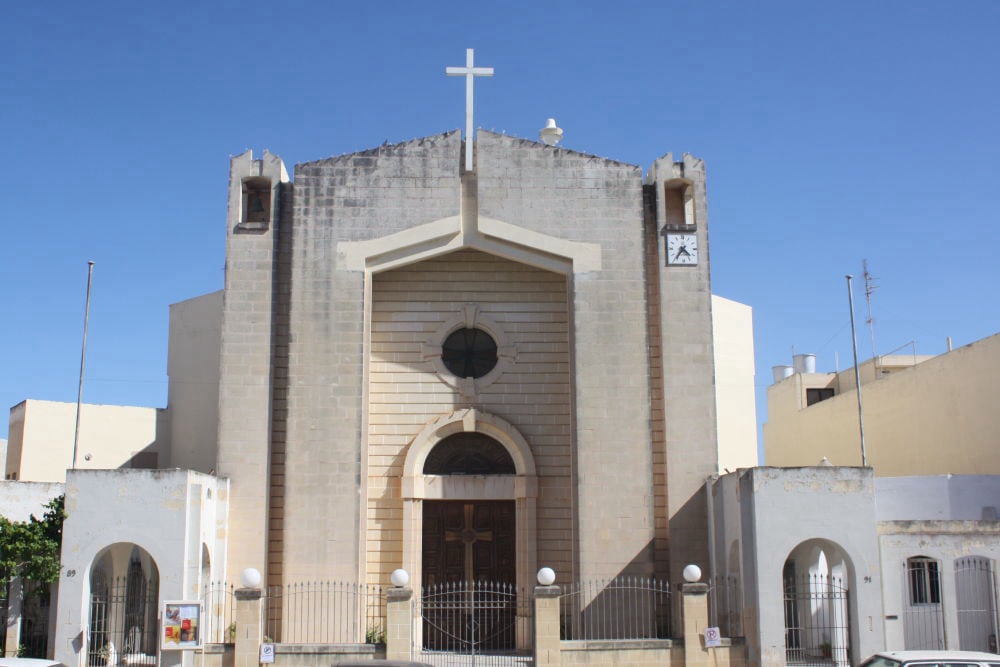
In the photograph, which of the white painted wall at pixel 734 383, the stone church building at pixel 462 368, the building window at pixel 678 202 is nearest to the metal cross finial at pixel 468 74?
the stone church building at pixel 462 368

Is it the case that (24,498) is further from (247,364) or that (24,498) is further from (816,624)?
(816,624)

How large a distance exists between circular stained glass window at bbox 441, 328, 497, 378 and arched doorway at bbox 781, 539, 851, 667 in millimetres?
6833

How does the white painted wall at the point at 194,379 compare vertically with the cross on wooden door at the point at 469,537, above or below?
above

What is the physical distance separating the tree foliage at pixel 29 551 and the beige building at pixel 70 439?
789 centimetres

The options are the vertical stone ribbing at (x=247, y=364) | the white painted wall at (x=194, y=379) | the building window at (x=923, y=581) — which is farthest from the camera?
the white painted wall at (x=194, y=379)

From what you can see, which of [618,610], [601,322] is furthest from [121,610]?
[601,322]

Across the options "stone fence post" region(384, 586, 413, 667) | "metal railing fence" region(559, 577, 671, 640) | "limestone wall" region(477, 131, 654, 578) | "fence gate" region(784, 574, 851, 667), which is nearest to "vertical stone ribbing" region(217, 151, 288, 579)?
"stone fence post" region(384, 586, 413, 667)

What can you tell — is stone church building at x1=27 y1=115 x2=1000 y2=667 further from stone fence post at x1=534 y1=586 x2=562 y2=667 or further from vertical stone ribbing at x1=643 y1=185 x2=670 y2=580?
stone fence post at x1=534 y1=586 x2=562 y2=667

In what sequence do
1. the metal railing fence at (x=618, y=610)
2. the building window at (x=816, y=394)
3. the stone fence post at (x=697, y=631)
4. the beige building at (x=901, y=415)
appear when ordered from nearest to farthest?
the stone fence post at (x=697, y=631) → the metal railing fence at (x=618, y=610) → the beige building at (x=901, y=415) → the building window at (x=816, y=394)

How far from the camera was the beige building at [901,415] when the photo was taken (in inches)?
960

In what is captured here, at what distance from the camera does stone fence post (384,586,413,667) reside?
1748cm

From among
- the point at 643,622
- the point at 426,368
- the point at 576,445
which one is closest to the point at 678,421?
the point at 576,445

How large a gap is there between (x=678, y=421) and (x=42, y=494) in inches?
479

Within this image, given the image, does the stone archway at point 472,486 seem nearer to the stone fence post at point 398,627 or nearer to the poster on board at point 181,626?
the stone fence post at point 398,627
